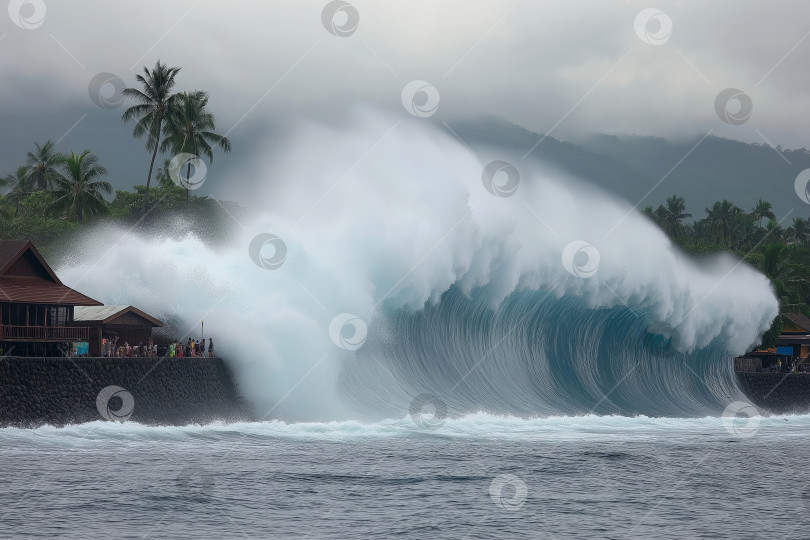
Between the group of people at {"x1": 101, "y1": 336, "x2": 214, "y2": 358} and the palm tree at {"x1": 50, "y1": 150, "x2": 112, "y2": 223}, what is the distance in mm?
36989

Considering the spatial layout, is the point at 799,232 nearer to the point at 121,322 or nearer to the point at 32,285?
the point at 121,322

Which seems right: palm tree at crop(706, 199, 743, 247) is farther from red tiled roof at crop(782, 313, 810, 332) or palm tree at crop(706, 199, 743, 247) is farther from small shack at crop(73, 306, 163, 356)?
small shack at crop(73, 306, 163, 356)

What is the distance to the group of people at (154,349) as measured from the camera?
1337 inches

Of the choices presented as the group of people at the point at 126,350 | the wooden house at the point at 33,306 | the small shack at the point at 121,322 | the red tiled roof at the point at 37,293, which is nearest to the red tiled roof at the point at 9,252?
the wooden house at the point at 33,306

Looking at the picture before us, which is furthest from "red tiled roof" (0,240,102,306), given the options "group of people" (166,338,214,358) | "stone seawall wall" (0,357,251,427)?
"stone seawall wall" (0,357,251,427)

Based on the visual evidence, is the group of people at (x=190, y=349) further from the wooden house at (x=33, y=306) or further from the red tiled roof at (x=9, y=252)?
the red tiled roof at (x=9, y=252)

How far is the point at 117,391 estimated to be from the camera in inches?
1219

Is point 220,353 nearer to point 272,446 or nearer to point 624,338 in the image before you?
point 272,446

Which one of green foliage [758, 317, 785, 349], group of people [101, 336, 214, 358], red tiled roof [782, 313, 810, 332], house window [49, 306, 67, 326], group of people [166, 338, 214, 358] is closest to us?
group of people [101, 336, 214, 358]

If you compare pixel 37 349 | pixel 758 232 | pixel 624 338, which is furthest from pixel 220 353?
pixel 758 232

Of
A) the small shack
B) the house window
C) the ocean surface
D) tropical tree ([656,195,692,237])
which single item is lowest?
the ocean surface

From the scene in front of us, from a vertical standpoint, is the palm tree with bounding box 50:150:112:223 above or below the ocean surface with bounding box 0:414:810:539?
above

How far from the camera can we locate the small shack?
35.4 m

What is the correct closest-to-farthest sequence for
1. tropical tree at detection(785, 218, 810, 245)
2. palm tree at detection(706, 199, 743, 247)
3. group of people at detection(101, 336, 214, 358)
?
1. group of people at detection(101, 336, 214, 358)
2. palm tree at detection(706, 199, 743, 247)
3. tropical tree at detection(785, 218, 810, 245)
